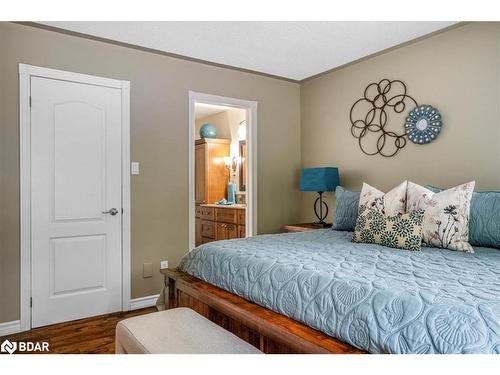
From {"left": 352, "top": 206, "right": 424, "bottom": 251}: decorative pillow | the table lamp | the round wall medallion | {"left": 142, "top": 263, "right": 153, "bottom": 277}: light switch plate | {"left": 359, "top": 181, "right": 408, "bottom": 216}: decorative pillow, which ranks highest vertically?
the round wall medallion

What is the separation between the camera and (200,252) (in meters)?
2.45

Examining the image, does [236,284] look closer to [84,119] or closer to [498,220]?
[498,220]

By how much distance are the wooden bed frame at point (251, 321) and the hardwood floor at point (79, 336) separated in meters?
0.58

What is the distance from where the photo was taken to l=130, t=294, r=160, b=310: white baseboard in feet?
11.0

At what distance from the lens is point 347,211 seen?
3.06 metres

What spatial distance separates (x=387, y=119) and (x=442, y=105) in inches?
21.3

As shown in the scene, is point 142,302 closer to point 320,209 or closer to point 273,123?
point 320,209

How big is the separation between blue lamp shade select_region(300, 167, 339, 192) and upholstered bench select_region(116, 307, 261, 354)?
232 centimetres

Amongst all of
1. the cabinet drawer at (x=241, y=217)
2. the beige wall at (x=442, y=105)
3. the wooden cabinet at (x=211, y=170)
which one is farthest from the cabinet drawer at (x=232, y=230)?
the beige wall at (x=442, y=105)

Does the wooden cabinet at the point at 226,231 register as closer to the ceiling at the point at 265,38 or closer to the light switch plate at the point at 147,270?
the light switch plate at the point at 147,270

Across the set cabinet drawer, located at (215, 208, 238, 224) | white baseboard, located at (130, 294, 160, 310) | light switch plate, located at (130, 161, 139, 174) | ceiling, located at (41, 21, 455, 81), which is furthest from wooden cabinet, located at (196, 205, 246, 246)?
ceiling, located at (41, 21, 455, 81)
